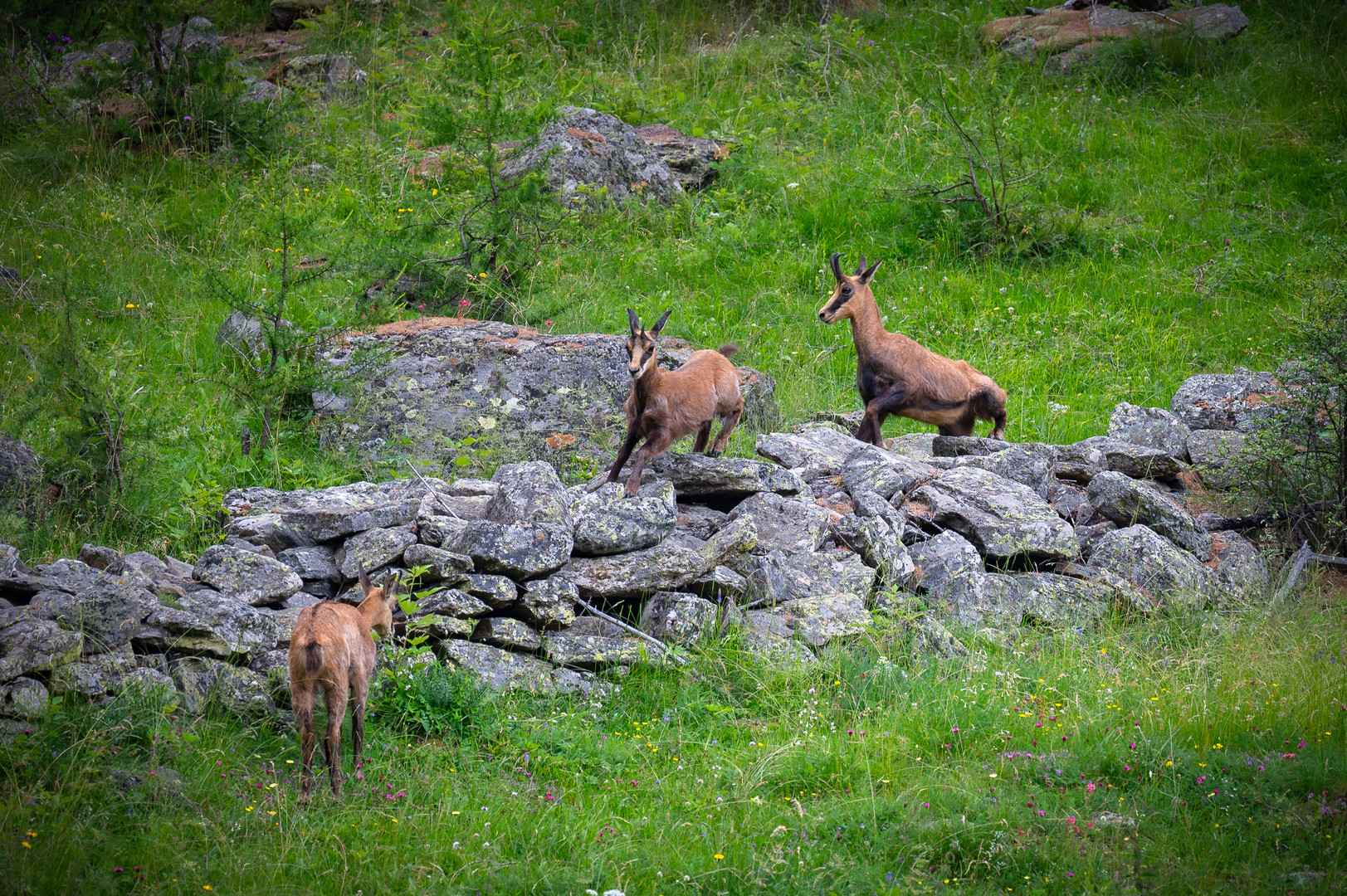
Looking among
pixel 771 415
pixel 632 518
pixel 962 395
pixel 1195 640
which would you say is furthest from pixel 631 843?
pixel 962 395

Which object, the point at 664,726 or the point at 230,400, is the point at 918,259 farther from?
the point at 664,726

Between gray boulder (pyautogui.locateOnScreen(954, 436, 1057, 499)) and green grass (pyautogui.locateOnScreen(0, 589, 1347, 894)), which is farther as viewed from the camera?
gray boulder (pyautogui.locateOnScreen(954, 436, 1057, 499))

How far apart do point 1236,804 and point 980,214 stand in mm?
10937

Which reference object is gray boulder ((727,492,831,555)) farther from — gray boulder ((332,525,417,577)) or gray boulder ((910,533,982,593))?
gray boulder ((332,525,417,577))

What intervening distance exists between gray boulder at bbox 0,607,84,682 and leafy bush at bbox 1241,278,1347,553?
8.05 metres

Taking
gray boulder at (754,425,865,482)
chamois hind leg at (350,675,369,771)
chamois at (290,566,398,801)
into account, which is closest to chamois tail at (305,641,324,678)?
chamois at (290,566,398,801)

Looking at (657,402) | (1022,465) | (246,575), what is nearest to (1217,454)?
(1022,465)

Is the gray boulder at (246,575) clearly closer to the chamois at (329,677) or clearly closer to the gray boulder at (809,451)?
the chamois at (329,677)

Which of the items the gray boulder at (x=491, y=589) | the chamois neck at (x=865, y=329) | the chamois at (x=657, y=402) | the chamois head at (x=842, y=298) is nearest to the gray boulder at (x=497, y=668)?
the gray boulder at (x=491, y=589)

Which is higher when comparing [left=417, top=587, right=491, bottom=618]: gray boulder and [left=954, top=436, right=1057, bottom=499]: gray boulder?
[left=417, top=587, right=491, bottom=618]: gray boulder

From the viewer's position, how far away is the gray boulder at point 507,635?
6141 millimetres

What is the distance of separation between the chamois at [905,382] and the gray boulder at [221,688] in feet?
20.7

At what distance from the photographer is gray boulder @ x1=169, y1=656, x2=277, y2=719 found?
5359 mm

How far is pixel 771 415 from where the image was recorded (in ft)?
34.3
